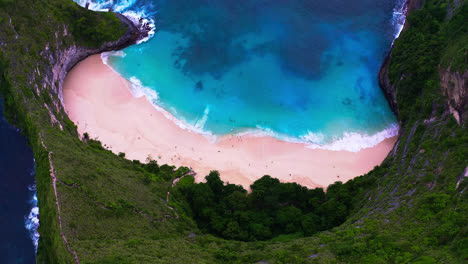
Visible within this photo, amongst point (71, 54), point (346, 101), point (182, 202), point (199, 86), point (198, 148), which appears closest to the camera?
point (182, 202)

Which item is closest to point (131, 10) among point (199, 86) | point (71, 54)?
point (71, 54)

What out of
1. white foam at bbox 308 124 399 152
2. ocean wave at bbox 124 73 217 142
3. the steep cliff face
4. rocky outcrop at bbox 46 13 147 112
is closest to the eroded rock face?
white foam at bbox 308 124 399 152

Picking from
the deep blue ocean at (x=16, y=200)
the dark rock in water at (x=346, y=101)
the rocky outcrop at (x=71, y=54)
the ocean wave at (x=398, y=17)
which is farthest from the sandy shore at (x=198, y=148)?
the ocean wave at (x=398, y=17)

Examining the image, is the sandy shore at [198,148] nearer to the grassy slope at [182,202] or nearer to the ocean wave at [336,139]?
the ocean wave at [336,139]

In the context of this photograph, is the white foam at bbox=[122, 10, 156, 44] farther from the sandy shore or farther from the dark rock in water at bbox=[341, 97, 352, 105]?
the dark rock in water at bbox=[341, 97, 352, 105]

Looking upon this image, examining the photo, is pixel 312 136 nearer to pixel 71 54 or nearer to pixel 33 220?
pixel 33 220

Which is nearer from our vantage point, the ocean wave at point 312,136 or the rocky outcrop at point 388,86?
the ocean wave at point 312,136
